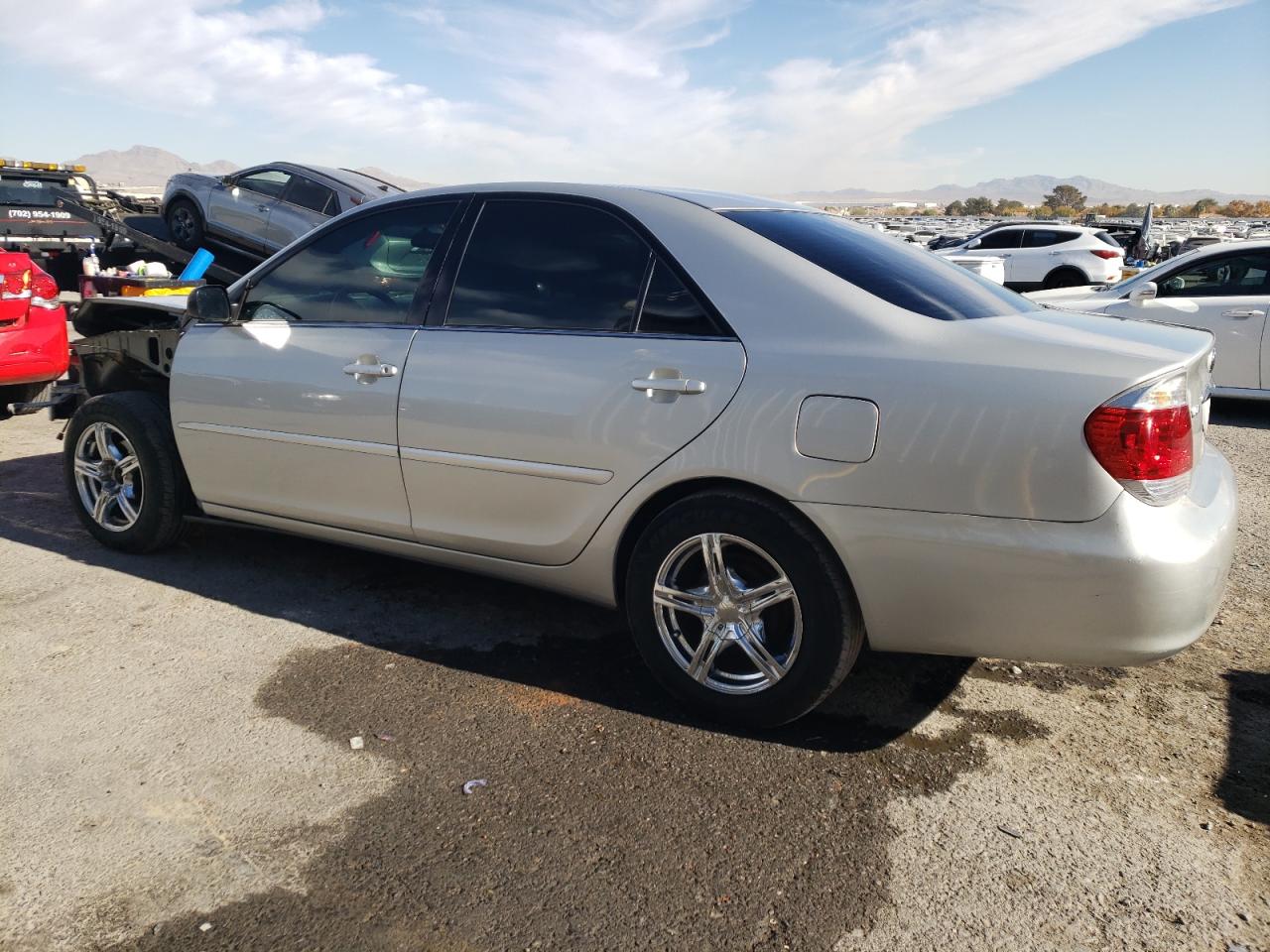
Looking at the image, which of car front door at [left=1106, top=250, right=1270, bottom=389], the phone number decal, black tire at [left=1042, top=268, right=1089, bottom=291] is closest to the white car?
car front door at [left=1106, top=250, right=1270, bottom=389]

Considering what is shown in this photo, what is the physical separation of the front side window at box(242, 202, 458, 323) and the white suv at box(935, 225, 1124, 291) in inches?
694

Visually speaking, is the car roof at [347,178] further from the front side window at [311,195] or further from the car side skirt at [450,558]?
the car side skirt at [450,558]

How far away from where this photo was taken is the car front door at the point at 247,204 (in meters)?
13.4

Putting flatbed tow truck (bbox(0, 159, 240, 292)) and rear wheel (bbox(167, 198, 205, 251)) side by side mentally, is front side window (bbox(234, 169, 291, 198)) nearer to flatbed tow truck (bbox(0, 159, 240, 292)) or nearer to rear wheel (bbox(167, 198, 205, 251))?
rear wheel (bbox(167, 198, 205, 251))

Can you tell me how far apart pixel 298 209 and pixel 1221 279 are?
1038 centimetres

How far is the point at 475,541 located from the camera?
3684 mm

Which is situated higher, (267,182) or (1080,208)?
(1080,208)

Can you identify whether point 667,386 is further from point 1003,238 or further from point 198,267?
point 1003,238

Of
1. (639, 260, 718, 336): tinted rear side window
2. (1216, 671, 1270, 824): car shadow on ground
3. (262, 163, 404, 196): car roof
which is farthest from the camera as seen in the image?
(262, 163, 404, 196): car roof

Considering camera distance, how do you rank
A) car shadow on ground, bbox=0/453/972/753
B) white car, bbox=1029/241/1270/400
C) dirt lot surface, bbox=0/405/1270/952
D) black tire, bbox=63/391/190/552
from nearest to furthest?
dirt lot surface, bbox=0/405/1270/952 < car shadow on ground, bbox=0/453/972/753 < black tire, bbox=63/391/190/552 < white car, bbox=1029/241/1270/400

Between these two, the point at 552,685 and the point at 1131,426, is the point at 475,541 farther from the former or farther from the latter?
the point at 1131,426

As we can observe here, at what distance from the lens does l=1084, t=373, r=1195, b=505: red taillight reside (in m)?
2.63

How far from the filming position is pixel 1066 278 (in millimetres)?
20609

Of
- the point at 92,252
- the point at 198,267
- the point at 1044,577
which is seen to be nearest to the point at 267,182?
the point at 92,252
